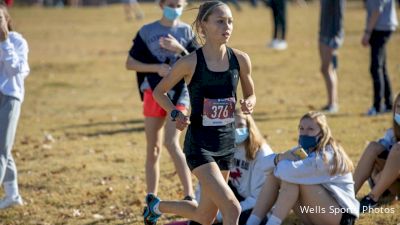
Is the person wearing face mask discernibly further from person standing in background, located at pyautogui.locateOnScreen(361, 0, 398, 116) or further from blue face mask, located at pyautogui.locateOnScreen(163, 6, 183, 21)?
person standing in background, located at pyautogui.locateOnScreen(361, 0, 398, 116)

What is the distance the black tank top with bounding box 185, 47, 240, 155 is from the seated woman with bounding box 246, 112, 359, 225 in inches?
29.5

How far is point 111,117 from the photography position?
40.0ft

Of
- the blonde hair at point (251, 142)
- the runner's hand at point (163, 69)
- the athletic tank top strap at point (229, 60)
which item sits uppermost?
the athletic tank top strap at point (229, 60)

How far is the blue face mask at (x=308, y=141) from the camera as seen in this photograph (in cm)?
579

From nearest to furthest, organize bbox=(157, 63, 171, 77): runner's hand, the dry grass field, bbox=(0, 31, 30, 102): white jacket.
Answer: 1. bbox=(157, 63, 171, 77): runner's hand
2. bbox=(0, 31, 30, 102): white jacket
3. the dry grass field

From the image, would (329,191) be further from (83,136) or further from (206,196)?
(83,136)

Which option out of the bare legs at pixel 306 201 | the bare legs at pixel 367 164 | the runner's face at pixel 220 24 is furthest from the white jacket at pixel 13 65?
the bare legs at pixel 367 164

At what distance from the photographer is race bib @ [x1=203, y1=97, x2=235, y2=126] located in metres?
5.21

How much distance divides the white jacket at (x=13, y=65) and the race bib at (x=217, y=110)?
2.35 metres

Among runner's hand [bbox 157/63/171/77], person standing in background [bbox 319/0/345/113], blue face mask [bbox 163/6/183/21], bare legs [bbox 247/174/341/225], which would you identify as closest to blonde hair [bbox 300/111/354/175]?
bare legs [bbox 247/174/341/225]

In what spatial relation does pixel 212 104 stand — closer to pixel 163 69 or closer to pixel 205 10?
pixel 205 10

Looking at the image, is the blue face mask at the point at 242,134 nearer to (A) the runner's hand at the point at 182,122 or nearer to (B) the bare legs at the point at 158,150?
(B) the bare legs at the point at 158,150

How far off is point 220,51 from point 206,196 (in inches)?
42.6

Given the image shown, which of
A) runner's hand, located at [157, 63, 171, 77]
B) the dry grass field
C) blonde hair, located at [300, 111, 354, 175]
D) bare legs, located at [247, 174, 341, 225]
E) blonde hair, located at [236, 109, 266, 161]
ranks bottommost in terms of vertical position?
the dry grass field
